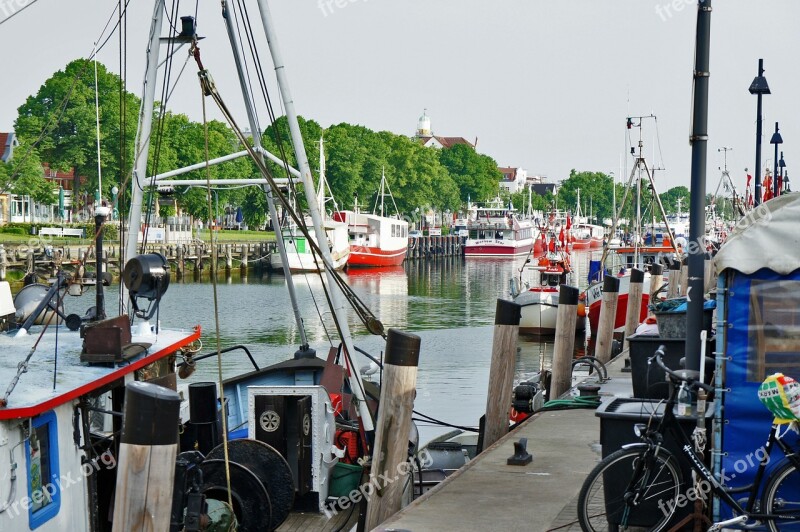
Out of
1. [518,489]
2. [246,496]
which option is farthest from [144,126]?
[518,489]

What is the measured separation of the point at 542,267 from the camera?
43.4 meters

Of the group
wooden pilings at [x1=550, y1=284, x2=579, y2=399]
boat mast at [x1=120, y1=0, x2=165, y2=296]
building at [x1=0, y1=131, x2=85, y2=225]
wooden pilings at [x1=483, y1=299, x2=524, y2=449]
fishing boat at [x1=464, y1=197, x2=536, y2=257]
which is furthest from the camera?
fishing boat at [x1=464, y1=197, x2=536, y2=257]

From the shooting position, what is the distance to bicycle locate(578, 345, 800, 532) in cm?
745

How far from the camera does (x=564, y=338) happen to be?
1778 cm

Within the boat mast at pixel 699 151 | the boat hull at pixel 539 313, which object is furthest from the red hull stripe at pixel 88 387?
the boat hull at pixel 539 313

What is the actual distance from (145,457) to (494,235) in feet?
334

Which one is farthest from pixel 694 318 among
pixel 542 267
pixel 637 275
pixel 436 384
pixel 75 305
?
pixel 75 305

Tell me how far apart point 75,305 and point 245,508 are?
1400 inches

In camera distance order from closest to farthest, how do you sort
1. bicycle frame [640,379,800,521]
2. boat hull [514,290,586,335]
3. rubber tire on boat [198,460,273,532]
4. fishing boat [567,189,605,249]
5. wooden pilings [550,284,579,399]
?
1. bicycle frame [640,379,800,521]
2. rubber tire on boat [198,460,273,532]
3. wooden pilings [550,284,579,399]
4. boat hull [514,290,586,335]
5. fishing boat [567,189,605,249]

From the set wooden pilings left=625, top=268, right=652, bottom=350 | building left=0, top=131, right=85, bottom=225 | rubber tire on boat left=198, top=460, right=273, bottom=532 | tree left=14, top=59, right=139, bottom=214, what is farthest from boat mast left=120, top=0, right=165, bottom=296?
building left=0, top=131, right=85, bottom=225

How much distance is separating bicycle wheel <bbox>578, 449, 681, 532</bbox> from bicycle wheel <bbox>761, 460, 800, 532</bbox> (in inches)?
28.6

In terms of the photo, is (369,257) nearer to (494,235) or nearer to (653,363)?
(494,235)

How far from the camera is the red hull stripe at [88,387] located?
26.4 feet

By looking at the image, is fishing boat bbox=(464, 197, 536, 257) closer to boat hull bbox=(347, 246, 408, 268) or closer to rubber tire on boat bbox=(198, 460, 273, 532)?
boat hull bbox=(347, 246, 408, 268)
